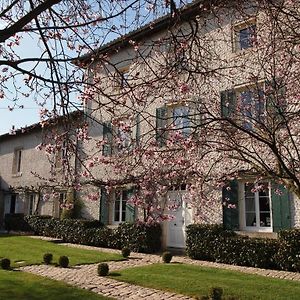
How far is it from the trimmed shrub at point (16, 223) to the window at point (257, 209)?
12507mm

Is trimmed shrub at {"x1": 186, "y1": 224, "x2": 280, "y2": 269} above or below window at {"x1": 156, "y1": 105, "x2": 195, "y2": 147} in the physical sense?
below

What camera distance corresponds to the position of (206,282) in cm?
753

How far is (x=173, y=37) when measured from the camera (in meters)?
5.13

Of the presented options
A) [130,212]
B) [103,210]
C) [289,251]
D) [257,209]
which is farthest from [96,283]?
[103,210]

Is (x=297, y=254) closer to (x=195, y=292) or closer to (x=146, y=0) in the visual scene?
(x=195, y=292)

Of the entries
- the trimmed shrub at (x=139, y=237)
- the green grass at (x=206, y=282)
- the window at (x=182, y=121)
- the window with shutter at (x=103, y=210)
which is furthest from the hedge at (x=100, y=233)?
the window at (x=182, y=121)

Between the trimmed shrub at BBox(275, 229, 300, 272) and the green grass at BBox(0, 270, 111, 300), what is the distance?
5297 millimetres

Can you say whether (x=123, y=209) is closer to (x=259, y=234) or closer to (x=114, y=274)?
(x=259, y=234)

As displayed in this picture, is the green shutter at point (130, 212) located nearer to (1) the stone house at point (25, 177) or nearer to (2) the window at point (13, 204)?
(1) the stone house at point (25, 177)

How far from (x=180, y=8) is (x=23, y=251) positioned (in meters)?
9.98

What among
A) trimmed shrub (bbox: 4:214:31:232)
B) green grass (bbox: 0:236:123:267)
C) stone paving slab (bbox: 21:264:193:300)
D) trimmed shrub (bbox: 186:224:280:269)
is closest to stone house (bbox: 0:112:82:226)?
trimmed shrub (bbox: 4:214:31:232)

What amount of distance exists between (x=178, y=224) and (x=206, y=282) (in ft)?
19.7

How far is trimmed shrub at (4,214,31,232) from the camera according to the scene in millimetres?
19434

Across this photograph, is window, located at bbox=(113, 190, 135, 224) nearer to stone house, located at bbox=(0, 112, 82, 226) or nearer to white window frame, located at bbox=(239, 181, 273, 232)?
stone house, located at bbox=(0, 112, 82, 226)
